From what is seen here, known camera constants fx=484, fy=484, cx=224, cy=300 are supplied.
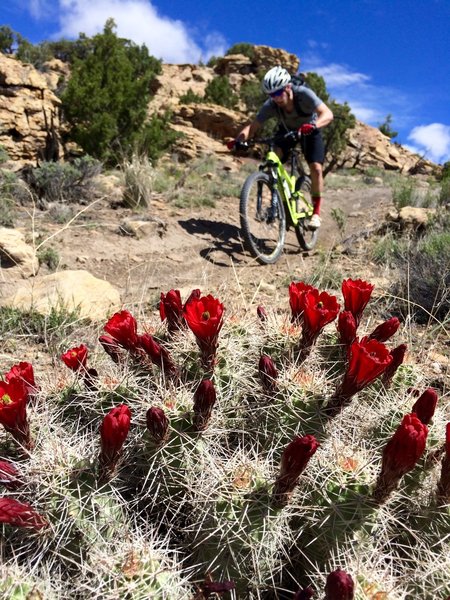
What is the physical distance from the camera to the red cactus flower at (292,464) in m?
1.34

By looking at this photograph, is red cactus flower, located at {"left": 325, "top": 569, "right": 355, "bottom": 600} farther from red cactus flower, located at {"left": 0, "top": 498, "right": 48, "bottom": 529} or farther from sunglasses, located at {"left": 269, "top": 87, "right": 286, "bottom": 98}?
sunglasses, located at {"left": 269, "top": 87, "right": 286, "bottom": 98}

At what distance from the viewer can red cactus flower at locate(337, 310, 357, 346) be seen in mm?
1885

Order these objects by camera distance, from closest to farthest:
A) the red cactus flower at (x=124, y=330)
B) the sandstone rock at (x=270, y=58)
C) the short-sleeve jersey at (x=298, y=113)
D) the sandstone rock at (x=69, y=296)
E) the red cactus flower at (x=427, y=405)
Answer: the red cactus flower at (x=427, y=405)
the red cactus flower at (x=124, y=330)
the sandstone rock at (x=69, y=296)
the short-sleeve jersey at (x=298, y=113)
the sandstone rock at (x=270, y=58)

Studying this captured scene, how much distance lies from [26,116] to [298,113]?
7369 mm

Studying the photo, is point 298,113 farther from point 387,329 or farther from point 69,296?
point 387,329

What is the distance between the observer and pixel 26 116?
11.1 m

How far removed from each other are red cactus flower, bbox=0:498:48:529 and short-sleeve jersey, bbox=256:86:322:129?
598cm

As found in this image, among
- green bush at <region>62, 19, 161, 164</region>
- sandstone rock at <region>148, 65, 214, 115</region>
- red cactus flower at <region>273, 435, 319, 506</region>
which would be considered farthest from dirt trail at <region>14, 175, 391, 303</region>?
sandstone rock at <region>148, 65, 214, 115</region>

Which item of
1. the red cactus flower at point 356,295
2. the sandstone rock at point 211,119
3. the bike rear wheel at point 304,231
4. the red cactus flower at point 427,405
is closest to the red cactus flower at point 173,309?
the red cactus flower at point 356,295

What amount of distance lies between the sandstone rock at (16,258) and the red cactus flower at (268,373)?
10.3 feet

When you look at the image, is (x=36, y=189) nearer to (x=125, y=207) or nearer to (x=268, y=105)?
(x=125, y=207)

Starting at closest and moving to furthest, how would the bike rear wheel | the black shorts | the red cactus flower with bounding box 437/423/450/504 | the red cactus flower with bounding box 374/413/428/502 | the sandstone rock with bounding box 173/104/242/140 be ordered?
the red cactus flower with bounding box 374/413/428/502 < the red cactus flower with bounding box 437/423/450/504 < the black shorts < the bike rear wheel < the sandstone rock with bounding box 173/104/242/140

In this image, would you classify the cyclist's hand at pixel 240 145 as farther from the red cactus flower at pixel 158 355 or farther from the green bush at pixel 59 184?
the red cactus flower at pixel 158 355

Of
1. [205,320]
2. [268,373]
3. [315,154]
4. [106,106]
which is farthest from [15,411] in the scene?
[106,106]
